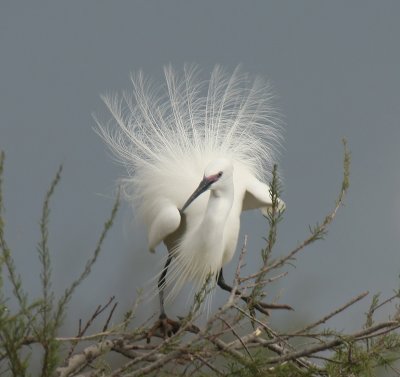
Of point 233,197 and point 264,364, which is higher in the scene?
point 233,197

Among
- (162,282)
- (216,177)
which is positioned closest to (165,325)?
(162,282)

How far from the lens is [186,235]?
474cm

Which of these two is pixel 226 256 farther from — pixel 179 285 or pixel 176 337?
pixel 176 337

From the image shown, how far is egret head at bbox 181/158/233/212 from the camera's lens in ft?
13.9

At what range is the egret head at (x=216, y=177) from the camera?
4.23 meters

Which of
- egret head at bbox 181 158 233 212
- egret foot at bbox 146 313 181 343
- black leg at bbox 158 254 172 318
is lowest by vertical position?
egret foot at bbox 146 313 181 343

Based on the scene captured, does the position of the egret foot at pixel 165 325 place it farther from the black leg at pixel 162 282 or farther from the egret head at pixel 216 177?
the egret head at pixel 216 177

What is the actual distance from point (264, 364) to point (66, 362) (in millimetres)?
682

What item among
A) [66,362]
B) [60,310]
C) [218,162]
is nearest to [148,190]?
[218,162]

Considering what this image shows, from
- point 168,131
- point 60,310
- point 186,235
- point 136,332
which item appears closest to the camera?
point 60,310

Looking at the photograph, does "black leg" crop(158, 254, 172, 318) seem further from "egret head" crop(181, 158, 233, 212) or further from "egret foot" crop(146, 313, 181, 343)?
"egret head" crop(181, 158, 233, 212)

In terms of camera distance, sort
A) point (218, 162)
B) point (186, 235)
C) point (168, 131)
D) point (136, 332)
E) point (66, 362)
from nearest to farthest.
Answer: point (136, 332)
point (66, 362)
point (218, 162)
point (186, 235)
point (168, 131)

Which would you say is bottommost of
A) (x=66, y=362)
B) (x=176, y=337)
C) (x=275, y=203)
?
(x=66, y=362)

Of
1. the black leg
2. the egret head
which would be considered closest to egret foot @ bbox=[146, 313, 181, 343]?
the black leg
